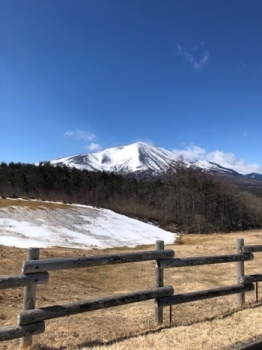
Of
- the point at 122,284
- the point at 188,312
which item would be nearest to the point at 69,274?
the point at 122,284

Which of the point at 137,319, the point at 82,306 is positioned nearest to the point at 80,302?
the point at 82,306

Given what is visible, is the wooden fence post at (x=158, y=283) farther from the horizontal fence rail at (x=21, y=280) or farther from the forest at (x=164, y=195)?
the forest at (x=164, y=195)

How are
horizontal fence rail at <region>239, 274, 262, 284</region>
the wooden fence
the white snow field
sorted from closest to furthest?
the wooden fence < horizontal fence rail at <region>239, 274, 262, 284</region> < the white snow field

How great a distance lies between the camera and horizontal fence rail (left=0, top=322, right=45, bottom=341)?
4512 mm

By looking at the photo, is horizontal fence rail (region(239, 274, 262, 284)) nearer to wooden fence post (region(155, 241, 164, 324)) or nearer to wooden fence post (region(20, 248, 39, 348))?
wooden fence post (region(155, 241, 164, 324))

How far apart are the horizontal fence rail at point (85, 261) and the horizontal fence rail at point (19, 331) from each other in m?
0.75

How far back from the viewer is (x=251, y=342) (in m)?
5.00

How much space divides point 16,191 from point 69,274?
5385cm

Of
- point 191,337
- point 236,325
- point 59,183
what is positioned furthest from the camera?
point 59,183

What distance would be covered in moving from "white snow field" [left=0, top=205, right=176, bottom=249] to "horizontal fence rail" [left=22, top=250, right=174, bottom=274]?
63.0 feet

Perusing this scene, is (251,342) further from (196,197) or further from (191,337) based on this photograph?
(196,197)

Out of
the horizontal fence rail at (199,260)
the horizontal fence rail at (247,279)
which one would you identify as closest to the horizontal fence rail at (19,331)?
the horizontal fence rail at (199,260)

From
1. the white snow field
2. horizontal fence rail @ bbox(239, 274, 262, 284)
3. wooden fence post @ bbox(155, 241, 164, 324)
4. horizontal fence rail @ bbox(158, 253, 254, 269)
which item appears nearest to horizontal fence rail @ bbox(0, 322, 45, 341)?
wooden fence post @ bbox(155, 241, 164, 324)

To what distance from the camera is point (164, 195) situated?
72.1m
